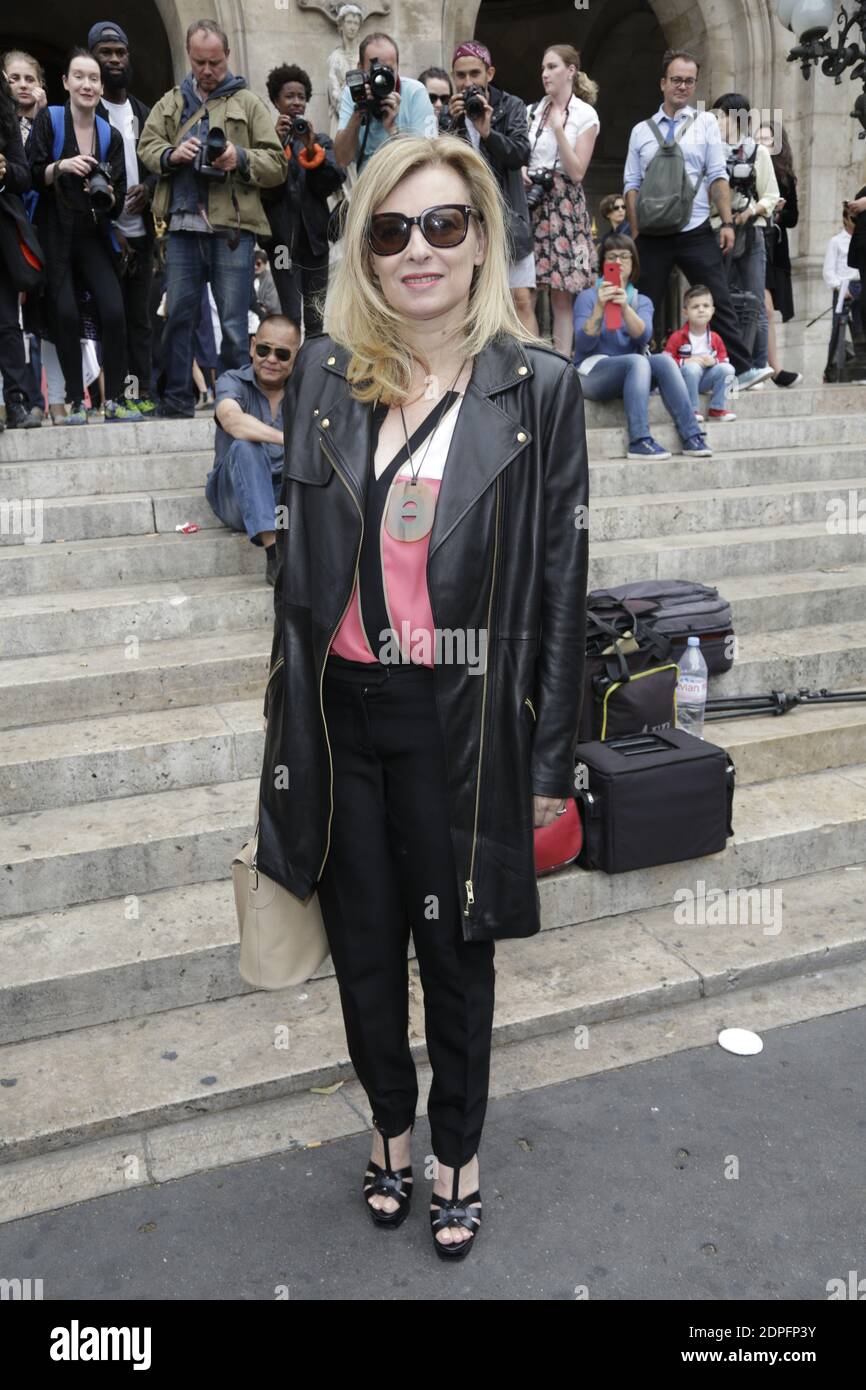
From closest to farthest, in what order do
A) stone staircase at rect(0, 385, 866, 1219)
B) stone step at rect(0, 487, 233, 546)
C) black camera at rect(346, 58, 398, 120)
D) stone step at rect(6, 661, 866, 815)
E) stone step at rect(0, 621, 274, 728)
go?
stone staircase at rect(0, 385, 866, 1219) < stone step at rect(6, 661, 866, 815) < stone step at rect(0, 621, 274, 728) < stone step at rect(0, 487, 233, 546) < black camera at rect(346, 58, 398, 120)

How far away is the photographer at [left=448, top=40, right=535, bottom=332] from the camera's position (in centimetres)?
666

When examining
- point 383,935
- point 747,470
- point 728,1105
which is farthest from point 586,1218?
point 747,470

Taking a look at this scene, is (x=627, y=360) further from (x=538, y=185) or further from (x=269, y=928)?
(x=269, y=928)

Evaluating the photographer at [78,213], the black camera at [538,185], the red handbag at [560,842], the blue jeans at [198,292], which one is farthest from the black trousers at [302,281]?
the red handbag at [560,842]

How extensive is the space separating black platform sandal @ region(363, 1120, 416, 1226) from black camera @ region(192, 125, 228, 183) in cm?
544

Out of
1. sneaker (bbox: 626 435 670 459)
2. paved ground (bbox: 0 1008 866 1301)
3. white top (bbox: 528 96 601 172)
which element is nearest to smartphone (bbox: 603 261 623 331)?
sneaker (bbox: 626 435 670 459)

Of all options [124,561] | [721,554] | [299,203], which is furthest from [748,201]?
[124,561]

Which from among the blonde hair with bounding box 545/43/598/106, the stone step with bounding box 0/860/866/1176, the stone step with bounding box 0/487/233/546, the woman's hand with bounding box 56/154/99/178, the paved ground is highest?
the blonde hair with bounding box 545/43/598/106

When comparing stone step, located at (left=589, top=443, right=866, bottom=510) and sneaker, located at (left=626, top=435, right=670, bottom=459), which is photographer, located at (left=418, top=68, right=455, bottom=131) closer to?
sneaker, located at (left=626, top=435, right=670, bottom=459)

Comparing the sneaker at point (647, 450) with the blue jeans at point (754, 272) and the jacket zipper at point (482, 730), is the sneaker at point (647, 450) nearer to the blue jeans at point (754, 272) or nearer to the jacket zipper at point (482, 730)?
the blue jeans at point (754, 272)

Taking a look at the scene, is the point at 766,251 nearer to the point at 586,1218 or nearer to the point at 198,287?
the point at 198,287

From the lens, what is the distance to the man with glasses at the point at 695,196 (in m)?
7.96

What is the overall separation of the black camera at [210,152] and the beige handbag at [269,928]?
5.01 meters
